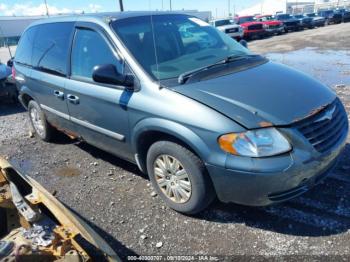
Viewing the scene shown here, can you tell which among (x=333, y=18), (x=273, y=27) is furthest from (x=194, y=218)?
(x=333, y=18)

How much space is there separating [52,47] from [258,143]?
3.24 meters

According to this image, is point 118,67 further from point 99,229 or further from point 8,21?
point 8,21

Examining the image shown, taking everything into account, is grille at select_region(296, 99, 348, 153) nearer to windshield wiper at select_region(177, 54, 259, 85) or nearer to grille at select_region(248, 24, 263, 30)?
windshield wiper at select_region(177, 54, 259, 85)

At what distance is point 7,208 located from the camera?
2.67 m

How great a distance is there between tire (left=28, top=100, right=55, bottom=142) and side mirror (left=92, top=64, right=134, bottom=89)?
2.38m

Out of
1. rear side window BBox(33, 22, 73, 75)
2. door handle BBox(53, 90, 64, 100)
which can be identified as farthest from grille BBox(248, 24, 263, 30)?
door handle BBox(53, 90, 64, 100)

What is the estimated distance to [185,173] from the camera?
3.14 metres

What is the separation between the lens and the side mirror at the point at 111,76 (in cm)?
325

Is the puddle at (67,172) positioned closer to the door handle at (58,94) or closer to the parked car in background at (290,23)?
the door handle at (58,94)

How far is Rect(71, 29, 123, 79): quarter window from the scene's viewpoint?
3633 millimetres

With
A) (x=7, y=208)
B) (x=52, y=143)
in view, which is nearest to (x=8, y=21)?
(x=52, y=143)

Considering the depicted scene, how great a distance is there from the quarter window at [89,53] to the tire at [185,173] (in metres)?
0.94

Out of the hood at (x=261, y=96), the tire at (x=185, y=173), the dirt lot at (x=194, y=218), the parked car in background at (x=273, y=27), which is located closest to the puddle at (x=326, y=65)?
the hood at (x=261, y=96)

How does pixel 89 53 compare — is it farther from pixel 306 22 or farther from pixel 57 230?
pixel 306 22
